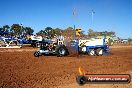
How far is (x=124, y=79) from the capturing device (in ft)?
26.6

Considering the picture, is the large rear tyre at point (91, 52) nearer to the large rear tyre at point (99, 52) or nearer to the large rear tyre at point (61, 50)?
the large rear tyre at point (99, 52)

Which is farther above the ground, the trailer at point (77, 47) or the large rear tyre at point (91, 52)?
the trailer at point (77, 47)

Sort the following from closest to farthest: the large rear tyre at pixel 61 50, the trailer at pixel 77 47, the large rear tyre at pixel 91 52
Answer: the large rear tyre at pixel 61 50 → the trailer at pixel 77 47 → the large rear tyre at pixel 91 52

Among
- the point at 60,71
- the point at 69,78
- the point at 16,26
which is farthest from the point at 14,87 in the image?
the point at 16,26

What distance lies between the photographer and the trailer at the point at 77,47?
Answer: 70.3 feet

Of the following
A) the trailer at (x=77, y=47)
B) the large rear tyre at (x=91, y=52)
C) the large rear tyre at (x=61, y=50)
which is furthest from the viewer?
the large rear tyre at (x=91, y=52)

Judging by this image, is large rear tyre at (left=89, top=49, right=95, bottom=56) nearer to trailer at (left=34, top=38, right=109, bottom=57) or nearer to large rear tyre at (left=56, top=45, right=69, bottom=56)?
trailer at (left=34, top=38, right=109, bottom=57)

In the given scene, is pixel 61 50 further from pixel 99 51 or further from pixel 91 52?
pixel 99 51

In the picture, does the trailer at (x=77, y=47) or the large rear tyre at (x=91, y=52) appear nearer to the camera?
the trailer at (x=77, y=47)

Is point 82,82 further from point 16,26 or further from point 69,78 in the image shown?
point 16,26

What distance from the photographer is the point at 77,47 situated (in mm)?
22234

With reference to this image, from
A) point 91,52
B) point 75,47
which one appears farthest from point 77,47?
point 91,52

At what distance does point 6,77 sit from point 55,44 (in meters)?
11.1

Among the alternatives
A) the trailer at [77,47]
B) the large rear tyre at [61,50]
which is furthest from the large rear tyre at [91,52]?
the large rear tyre at [61,50]
